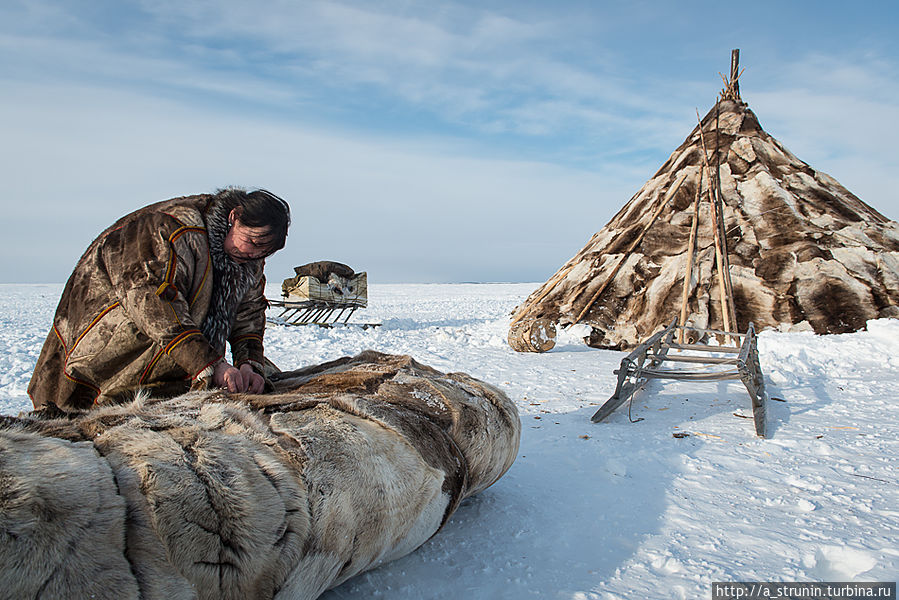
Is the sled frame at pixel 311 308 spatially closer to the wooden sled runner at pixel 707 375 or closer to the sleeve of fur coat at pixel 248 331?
the wooden sled runner at pixel 707 375

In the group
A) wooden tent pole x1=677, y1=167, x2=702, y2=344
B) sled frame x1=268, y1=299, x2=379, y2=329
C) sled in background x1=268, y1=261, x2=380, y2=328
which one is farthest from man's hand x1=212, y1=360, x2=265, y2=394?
sled in background x1=268, y1=261, x2=380, y2=328

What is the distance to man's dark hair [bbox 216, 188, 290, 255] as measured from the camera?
2.50 metres

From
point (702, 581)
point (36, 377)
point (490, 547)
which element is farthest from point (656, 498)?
point (36, 377)

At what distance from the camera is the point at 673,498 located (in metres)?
2.70

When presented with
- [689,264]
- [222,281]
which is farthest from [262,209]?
[689,264]

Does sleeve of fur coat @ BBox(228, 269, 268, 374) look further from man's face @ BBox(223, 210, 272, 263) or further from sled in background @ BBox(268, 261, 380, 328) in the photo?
sled in background @ BBox(268, 261, 380, 328)

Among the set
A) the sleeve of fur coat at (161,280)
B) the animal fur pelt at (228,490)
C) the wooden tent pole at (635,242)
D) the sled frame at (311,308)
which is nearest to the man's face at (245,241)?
the sleeve of fur coat at (161,280)

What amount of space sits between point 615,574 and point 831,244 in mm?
7646

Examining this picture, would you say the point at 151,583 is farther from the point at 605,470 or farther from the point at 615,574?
the point at 605,470

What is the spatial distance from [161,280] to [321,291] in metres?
9.46

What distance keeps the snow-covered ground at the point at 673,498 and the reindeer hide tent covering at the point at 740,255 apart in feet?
6.90

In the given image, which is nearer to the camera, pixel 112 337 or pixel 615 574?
pixel 615 574

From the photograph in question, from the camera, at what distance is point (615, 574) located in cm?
200

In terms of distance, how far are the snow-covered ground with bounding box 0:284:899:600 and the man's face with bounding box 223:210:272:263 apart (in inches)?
56.8
